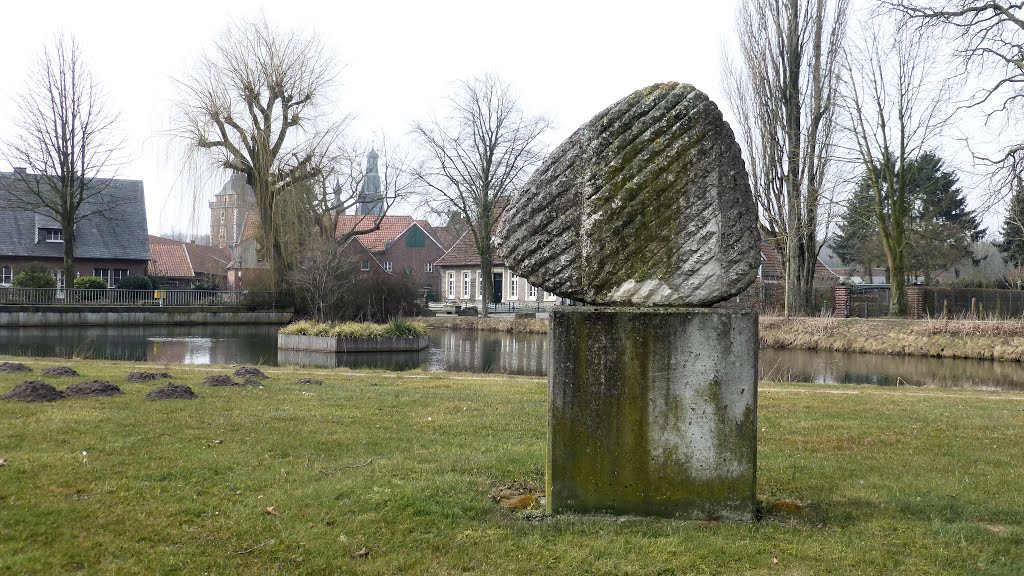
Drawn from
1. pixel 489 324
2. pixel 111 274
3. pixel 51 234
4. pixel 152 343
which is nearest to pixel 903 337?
pixel 489 324

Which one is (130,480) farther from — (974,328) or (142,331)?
(142,331)

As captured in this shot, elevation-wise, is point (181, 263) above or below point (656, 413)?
above

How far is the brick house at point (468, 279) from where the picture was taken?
194 ft

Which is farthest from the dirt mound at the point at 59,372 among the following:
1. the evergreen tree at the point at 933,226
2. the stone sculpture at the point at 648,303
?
the evergreen tree at the point at 933,226

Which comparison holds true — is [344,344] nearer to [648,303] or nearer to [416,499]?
[416,499]

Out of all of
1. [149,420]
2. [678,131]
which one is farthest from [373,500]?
[149,420]

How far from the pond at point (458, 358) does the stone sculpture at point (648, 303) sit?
12.1 m

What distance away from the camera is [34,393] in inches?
335

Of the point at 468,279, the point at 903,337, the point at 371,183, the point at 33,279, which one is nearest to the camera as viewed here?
the point at 903,337

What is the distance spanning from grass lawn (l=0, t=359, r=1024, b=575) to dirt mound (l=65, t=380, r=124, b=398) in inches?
13.7

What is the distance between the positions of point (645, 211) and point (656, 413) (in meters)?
1.27

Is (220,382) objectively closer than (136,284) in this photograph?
Yes

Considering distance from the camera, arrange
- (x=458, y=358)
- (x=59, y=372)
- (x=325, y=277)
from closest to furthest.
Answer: (x=59, y=372) < (x=458, y=358) < (x=325, y=277)

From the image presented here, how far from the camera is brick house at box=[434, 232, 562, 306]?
5919 centimetres
